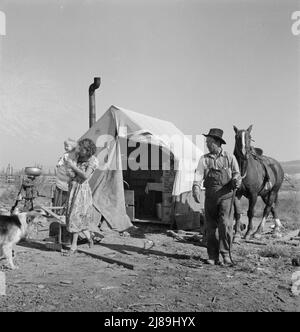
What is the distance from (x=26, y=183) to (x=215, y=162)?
5.45m

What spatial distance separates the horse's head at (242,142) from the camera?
8141mm

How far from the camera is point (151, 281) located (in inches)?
198

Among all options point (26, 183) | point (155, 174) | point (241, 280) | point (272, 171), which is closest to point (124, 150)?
point (155, 174)

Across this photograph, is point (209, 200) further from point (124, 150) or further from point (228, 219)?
point (124, 150)

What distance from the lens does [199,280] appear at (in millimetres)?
5070

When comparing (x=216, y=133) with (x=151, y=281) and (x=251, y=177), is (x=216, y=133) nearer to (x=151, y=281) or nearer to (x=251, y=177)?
(x=151, y=281)

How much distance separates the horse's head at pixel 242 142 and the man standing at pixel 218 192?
2.40m

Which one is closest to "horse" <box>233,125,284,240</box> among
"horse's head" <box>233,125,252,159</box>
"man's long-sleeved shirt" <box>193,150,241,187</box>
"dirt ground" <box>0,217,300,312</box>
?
"horse's head" <box>233,125,252,159</box>

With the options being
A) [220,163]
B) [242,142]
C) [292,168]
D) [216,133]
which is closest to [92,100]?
[242,142]

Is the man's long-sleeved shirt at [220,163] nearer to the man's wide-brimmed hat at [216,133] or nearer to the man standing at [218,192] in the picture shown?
the man standing at [218,192]

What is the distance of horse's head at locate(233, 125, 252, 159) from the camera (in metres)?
8.14

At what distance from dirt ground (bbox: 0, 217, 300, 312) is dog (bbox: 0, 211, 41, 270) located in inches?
9.3

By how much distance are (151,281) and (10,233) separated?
2.10m

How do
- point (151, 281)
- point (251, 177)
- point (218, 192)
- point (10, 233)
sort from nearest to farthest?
point (151, 281) → point (10, 233) → point (218, 192) → point (251, 177)
